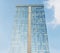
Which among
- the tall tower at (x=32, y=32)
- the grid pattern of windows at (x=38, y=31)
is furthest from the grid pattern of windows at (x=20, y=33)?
the grid pattern of windows at (x=38, y=31)

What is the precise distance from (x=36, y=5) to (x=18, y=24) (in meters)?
3.70

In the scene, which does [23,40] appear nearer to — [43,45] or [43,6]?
[43,45]

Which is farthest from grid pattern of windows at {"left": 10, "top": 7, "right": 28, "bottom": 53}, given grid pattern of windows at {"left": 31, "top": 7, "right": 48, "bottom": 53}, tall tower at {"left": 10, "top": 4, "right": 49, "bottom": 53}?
grid pattern of windows at {"left": 31, "top": 7, "right": 48, "bottom": 53}

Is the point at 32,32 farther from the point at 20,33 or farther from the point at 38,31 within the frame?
the point at 20,33

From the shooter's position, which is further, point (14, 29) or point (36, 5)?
point (14, 29)

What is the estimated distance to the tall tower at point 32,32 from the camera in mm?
23500

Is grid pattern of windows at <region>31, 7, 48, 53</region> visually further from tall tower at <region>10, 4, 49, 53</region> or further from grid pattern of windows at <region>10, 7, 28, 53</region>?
grid pattern of windows at <region>10, 7, 28, 53</region>

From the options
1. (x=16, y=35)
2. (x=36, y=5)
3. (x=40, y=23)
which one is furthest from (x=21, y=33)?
(x=36, y=5)

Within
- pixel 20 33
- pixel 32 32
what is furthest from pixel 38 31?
pixel 20 33

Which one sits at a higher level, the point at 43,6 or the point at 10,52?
the point at 43,6

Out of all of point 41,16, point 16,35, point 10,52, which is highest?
point 41,16

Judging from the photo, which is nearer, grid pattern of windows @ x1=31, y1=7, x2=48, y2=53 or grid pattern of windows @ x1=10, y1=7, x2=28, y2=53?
grid pattern of windows @ x1=31, y1=7, x2=48, y2=53

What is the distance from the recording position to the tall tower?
925 inches

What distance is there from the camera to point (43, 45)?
77.7 ft
